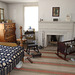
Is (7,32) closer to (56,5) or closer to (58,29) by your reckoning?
(58,29)

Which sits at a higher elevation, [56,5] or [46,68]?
[56,5]

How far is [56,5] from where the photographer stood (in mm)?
5617

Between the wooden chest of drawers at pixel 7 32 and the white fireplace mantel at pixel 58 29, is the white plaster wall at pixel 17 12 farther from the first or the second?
the white fireplace mantel at pixel 58 29

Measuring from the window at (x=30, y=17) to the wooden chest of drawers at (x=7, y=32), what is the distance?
96cm

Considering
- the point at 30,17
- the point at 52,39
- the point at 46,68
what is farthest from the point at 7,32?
the point at 46,68

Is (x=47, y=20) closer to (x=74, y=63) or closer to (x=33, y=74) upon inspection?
(x=74, y=63)

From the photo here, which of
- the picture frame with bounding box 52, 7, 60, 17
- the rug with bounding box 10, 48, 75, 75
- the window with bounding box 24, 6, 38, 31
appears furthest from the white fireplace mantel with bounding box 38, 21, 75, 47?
the rug with bounding box 10, 48, 75, 75

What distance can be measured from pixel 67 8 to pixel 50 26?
1.38 m

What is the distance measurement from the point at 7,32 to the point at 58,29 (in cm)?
300

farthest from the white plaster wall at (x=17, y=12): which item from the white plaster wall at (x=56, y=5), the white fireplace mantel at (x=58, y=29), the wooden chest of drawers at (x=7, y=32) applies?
the white fireplace mantel at (x=58, y=29)

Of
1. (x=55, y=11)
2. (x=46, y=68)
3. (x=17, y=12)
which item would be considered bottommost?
(x=46, y=68)

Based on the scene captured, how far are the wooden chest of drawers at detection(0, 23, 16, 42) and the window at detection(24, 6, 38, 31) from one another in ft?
3.16

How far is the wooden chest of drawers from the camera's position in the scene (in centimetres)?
555

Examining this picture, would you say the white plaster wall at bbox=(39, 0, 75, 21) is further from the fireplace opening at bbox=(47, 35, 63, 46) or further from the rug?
the rug
